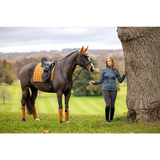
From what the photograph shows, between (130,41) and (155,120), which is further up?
(130,41)

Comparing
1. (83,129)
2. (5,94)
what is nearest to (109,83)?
(83,129)

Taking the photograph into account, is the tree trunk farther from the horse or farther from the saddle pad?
Answer: the saddle pad

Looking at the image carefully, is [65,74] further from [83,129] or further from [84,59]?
[83,129]

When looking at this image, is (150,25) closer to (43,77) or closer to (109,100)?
(109,100)

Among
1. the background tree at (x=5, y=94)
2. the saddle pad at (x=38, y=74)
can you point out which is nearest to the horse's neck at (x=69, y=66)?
the saddle pad at (x=38, y=74)

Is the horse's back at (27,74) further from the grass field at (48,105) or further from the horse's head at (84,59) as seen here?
the grass field at (48,105)

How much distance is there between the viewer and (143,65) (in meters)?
6.54

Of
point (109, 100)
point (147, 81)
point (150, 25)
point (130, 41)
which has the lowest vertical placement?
point (109, 100)

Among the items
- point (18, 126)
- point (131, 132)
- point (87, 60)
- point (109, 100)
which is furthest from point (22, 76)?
point (131, 132)

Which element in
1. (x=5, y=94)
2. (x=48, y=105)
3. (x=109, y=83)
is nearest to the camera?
(x=109, y=83)

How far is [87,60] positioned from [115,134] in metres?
2.48

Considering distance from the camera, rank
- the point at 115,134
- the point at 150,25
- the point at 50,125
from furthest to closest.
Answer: the point at 50,125
the point at 150,25
the point at 115,134

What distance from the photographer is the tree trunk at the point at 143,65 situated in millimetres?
6414

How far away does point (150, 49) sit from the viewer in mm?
6496
